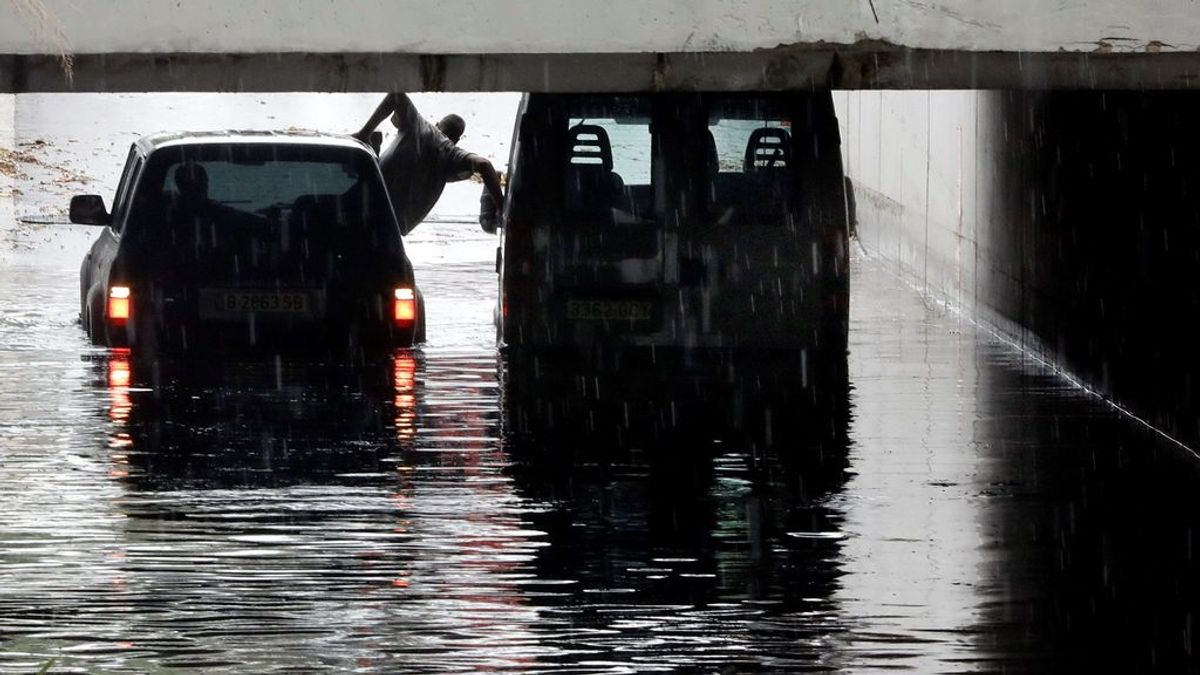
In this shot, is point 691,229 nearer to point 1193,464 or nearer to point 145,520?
point 1193,464

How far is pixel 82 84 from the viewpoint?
10.1 metres

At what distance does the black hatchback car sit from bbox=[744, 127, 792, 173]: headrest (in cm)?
199

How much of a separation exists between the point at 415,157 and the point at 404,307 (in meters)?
6.94

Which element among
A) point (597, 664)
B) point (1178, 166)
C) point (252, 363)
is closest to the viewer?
point (597, 664)

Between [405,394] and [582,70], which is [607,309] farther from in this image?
[582,70]

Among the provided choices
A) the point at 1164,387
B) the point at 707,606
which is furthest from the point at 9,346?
the point at 707,606

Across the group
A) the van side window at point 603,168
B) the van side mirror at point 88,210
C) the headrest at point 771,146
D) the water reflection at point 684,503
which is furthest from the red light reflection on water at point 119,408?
the headrest at point 771,146

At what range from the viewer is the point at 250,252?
1313 cm

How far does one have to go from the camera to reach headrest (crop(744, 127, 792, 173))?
13.5 metres

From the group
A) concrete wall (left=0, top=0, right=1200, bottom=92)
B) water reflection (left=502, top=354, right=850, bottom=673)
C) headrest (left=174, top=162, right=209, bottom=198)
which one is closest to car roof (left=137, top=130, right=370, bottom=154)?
headrest (left=174, top=162, right=209, bottom=198)

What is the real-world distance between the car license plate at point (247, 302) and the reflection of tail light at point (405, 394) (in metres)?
0.78

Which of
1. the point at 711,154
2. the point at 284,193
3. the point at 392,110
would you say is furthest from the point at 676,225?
the point at 392,110

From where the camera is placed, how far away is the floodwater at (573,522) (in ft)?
24.7

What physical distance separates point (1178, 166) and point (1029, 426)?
1547 millimetres
